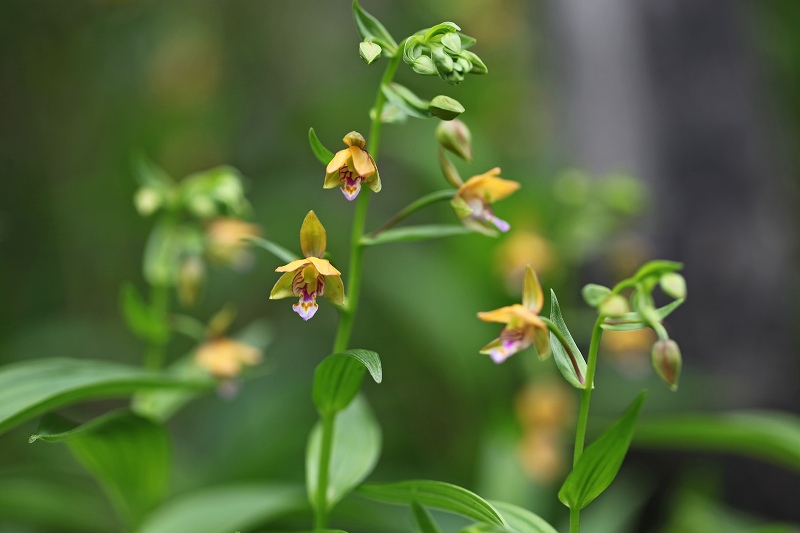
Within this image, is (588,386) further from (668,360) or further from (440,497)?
(440,497)

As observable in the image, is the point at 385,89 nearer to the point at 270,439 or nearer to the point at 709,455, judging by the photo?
the point at 270,439

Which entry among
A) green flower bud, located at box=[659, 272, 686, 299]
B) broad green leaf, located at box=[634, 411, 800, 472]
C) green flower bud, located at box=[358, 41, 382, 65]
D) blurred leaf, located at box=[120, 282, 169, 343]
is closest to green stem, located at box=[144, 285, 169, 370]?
blurred leaf, located at box=[120, 282, 169, 343]

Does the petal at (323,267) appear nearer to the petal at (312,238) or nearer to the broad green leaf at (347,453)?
the petal at (312,238)

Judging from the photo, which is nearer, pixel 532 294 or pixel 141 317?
pixel 532 294

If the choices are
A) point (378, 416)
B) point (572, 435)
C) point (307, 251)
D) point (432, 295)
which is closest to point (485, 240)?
point (432, 295)

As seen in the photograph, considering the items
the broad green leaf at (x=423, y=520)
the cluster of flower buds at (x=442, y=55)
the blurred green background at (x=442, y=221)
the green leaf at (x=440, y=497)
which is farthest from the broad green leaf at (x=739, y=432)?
the cluster of flower buds at (x=442, y=55)

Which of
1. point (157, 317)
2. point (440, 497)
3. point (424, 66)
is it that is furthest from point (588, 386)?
point (157, 317)
